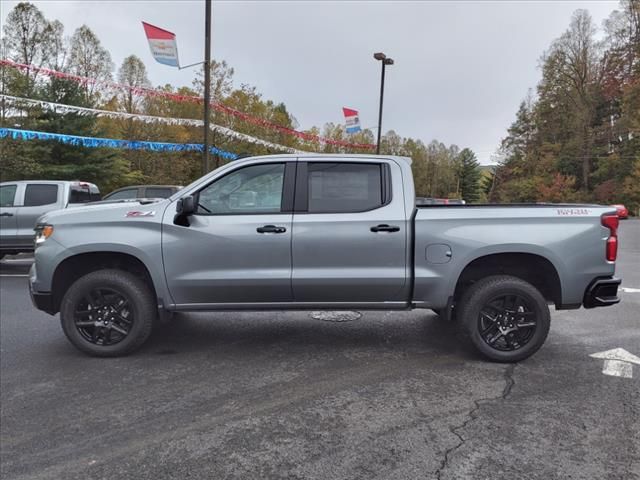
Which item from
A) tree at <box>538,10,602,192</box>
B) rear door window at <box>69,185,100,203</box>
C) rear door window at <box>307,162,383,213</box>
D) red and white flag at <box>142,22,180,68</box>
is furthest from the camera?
tree at <box>538,10,602,192</box>

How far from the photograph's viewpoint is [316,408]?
11.3 feet

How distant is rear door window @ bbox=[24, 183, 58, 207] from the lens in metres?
10.2

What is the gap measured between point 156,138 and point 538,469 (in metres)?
28.8

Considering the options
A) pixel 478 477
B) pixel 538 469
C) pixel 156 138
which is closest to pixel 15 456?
pixel 478 477

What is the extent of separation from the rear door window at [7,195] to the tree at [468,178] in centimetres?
8895

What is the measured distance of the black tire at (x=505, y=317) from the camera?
4.25 meters

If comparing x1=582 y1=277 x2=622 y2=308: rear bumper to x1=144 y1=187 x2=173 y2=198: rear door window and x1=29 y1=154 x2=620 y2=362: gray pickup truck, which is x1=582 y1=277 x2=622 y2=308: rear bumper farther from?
x1=144 y1=187 x2=173 y2=198: rear door window

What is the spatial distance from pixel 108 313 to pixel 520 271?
3994mm

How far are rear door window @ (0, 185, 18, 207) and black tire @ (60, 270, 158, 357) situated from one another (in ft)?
24.0

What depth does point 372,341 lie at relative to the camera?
5.06 meters

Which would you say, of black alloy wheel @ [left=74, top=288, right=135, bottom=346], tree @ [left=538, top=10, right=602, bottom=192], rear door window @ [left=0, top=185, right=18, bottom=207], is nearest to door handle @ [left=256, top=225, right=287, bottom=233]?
black alloy wheel @ [left=74, top=288, right=135, bottom=346]

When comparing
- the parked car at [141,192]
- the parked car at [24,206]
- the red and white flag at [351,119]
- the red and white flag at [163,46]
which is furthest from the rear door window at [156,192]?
the red and white flag at [351,119]

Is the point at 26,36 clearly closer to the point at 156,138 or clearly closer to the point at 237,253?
the point at 156,138

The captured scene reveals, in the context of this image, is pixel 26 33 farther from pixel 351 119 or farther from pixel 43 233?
pixel 43 233
